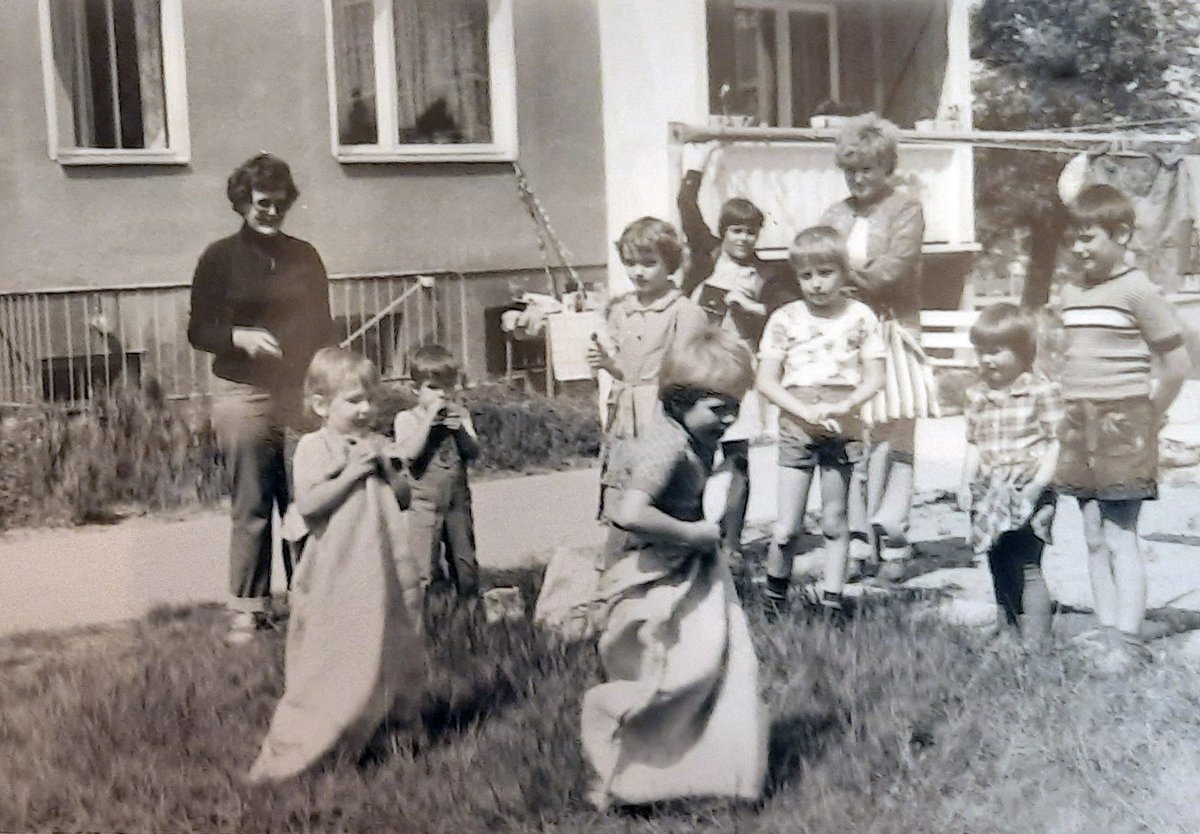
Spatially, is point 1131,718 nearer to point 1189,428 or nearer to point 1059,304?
point 1189,428

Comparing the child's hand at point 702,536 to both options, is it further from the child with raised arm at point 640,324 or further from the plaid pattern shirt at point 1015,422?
the plaid pattern shirt at point 1015,422

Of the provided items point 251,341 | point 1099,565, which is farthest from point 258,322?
point 1099,565

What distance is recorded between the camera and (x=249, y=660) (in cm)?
222

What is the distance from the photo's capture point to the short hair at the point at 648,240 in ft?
7.38

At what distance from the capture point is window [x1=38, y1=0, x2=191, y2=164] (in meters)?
2.09

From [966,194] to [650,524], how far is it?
85cm

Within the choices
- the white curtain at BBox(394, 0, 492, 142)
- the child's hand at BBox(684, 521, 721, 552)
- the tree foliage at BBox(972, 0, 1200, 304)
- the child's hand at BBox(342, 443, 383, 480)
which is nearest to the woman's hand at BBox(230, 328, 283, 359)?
Answer: the child's hand at BBox(342, 443, 383, 480)

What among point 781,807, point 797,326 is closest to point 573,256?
point 797,326

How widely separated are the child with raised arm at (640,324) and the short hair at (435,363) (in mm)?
234

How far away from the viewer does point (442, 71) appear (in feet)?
7.25

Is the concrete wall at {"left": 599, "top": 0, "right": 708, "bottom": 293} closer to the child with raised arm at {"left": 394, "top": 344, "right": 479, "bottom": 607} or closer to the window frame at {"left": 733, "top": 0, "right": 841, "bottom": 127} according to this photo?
the window frame at {"left": 733, "top": 0, "right": 841, "bottom": 127}

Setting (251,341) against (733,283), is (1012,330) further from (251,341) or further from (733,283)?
(251,341)

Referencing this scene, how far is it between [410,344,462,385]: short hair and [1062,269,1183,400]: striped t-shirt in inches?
40.5

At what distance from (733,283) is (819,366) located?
0.69ft
